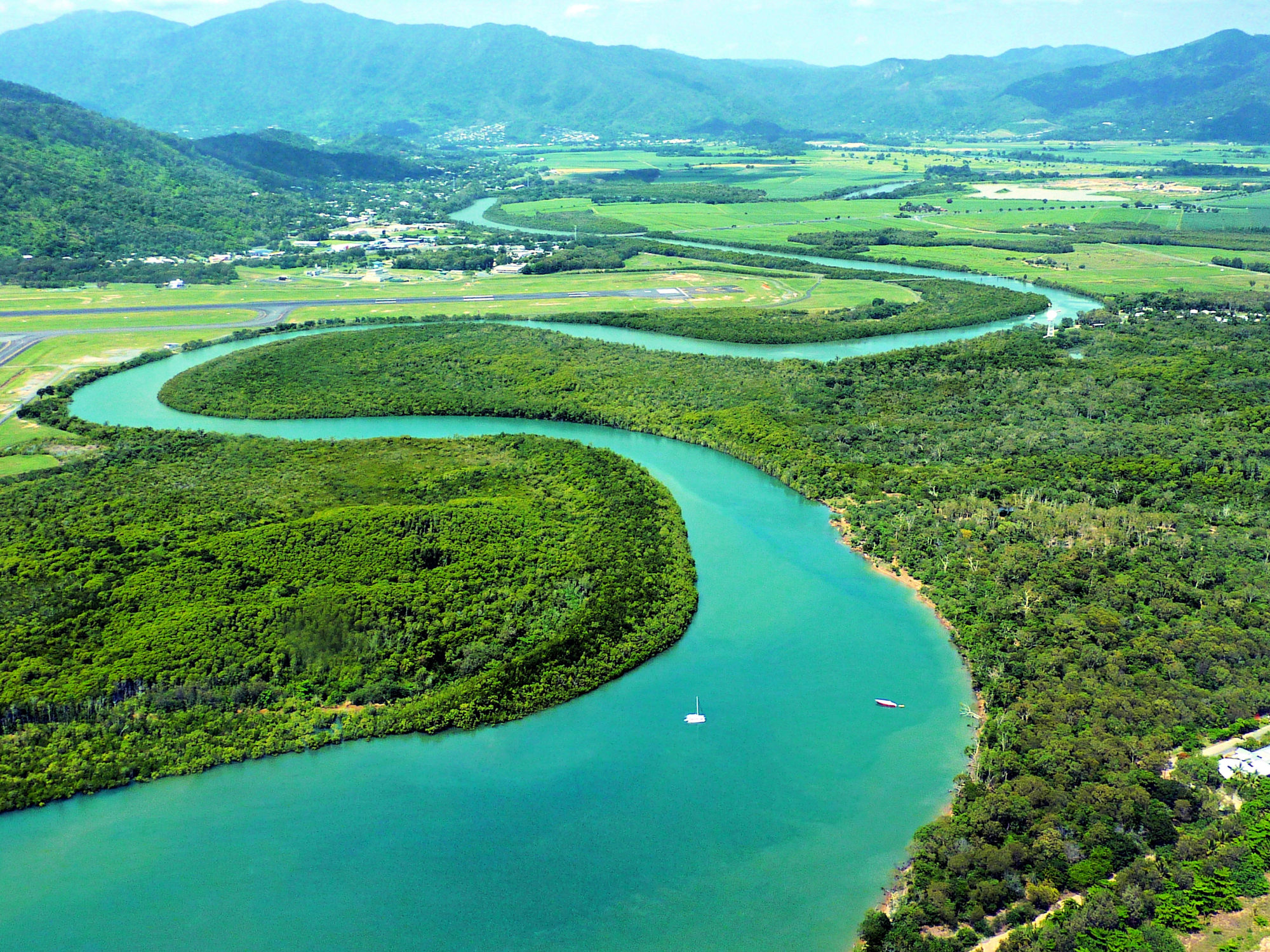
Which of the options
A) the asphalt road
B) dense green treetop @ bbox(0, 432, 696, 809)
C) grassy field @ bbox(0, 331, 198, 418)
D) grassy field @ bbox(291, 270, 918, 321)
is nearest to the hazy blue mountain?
the asphalt road

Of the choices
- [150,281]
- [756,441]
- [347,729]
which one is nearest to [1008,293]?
[756,441]

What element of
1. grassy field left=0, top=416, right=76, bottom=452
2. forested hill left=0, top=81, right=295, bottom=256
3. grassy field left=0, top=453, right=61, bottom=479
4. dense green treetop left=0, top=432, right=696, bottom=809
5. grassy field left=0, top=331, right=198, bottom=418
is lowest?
dense green treetop left=0, top=432, right=696, bottom=809

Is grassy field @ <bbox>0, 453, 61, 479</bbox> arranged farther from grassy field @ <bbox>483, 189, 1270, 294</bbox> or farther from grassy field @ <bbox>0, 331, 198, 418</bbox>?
grassy field @ <bbox>483, 189, 1270, 294</bbox>

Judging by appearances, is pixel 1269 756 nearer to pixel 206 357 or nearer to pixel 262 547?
pixel 262 547

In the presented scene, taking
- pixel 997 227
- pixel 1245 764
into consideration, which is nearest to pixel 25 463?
pixel 1245 764

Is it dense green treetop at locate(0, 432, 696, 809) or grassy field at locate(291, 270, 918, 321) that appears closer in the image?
Result: dense green treetop at locate(0, 432, 696, 809)

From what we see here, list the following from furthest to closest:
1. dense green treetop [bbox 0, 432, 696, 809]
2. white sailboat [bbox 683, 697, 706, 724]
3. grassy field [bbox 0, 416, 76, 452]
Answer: grassy field [bbox 0, 416, 76, 452] → white sailboat [bbox 683, 697, 706, 724] → dense green treetop [bbox 0, 432, 696, 809]
